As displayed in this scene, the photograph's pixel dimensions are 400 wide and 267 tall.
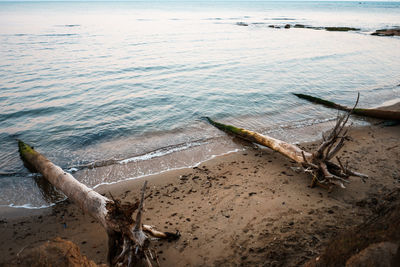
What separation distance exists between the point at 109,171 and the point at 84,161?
134 centimetres

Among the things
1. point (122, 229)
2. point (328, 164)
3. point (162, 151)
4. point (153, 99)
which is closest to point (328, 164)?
point (328, 164)

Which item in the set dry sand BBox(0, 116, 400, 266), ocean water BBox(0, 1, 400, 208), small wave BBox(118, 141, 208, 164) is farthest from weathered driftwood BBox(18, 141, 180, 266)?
small wave BBox(118, 141, 208, 164)

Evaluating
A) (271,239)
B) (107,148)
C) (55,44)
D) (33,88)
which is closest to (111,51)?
(55,44)

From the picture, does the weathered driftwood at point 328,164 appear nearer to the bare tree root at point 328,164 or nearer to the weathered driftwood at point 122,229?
the bare tree root at point 328,164

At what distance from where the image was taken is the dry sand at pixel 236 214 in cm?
491

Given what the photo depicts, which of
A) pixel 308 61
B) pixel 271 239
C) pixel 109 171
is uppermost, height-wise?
pixel 308 61

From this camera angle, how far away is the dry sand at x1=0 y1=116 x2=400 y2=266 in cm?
491

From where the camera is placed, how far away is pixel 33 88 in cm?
1694

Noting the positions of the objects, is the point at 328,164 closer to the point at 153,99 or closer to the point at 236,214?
the point at 236,214

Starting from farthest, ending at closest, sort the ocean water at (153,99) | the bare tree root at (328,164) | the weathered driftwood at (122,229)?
1. the ocean water at (153,99)
2. the bare tree root at (328,164)
3. the weathered driftwood at (122,229)

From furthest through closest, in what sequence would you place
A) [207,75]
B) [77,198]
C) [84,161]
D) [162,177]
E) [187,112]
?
[207,75] < [187,112] < [84,161] < [162,177] < [77,198]

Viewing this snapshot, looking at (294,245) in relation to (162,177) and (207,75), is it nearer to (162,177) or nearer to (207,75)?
(162,177)

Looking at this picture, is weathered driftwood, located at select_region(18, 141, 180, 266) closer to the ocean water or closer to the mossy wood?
the ocean water

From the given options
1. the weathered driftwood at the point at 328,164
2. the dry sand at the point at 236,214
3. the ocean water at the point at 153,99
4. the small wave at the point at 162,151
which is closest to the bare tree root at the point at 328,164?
the weathered driftwood at the point at 328,164
